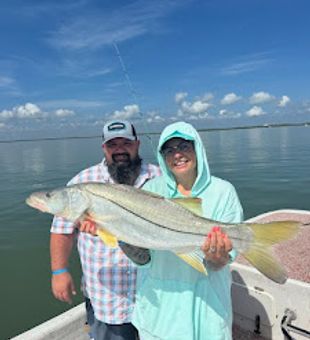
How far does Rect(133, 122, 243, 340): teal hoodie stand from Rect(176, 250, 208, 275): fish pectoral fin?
0.38 feet

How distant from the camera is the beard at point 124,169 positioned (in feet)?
12.0

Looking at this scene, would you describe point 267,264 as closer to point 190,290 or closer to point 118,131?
point 190,290

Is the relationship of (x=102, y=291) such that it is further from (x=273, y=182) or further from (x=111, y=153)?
(x=273, y=182)

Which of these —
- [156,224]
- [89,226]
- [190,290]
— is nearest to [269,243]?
[190,290]

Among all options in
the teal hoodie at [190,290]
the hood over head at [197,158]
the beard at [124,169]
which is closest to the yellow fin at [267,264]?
the teal hoodie at [190,290]

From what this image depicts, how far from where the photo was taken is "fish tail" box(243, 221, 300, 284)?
99.6 inches

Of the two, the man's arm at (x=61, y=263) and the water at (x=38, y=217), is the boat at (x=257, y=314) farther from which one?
the water at (x=38, y=217)

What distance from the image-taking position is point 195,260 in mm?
2619

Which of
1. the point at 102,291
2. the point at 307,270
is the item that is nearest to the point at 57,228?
the point at 102,291

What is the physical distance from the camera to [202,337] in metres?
2.68

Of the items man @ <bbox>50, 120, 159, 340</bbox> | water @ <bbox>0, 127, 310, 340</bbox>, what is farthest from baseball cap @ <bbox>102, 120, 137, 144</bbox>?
water @ <bbox>0, 127, 310, 340</bbox>

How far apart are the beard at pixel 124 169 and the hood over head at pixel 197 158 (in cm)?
71

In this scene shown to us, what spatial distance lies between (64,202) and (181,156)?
3.47ft

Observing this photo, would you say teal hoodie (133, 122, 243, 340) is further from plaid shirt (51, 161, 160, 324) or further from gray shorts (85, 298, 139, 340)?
gray shorts (85, 298, 139, 340)
